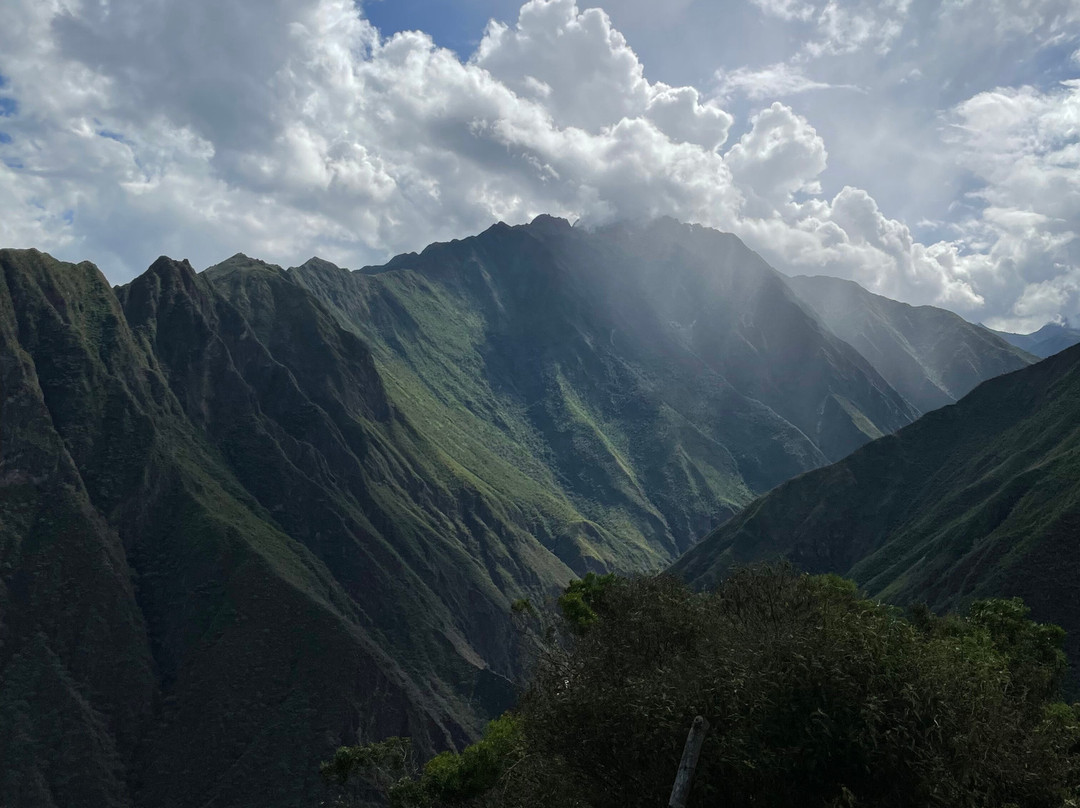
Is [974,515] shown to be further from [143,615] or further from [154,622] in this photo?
[143,615]

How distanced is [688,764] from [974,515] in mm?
131000

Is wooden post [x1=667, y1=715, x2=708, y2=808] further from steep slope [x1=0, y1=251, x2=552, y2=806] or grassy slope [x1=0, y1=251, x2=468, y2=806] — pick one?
steep slope [x1=0, y1=251, x2=552, y2=806]

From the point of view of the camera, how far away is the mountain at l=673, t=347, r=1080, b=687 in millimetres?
106688

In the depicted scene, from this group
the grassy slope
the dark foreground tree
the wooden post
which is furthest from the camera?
the grassy slope

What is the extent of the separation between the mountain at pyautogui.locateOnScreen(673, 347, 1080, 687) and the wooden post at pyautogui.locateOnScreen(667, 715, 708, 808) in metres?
86.4

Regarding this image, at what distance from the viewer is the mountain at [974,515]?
4200 inches

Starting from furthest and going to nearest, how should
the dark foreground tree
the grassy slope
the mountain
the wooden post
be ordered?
the grassy slope < the mountain < the dark foreground tree < the wooden post

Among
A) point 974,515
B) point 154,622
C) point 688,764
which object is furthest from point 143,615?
point 688,764

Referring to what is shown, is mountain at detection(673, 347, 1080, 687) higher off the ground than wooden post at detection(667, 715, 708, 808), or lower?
lower

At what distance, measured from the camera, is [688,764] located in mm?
21766

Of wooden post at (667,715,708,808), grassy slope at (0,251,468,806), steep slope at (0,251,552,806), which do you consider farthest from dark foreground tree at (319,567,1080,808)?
steep slope at (0,251,552,806)

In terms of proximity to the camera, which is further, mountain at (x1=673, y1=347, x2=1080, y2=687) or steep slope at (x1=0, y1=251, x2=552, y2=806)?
steep slope at (x1=0, y1=251, x2=552, y2=806)

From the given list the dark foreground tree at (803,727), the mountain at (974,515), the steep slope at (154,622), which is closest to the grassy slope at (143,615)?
the steep slope at (154,622)

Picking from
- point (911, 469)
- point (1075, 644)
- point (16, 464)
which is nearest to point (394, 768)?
point (1075, 644)
